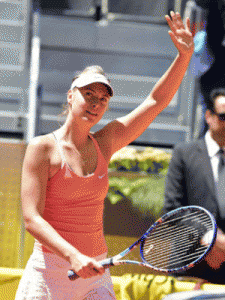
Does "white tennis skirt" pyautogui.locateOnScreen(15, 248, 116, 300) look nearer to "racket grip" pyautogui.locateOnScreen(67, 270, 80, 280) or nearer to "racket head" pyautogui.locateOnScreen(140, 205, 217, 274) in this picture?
"racket grip" pyautogui.locateOnScreen(67, 270, 80, 280)

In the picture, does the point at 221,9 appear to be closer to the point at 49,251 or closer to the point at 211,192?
the point at 211,192

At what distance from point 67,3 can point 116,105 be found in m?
1.68

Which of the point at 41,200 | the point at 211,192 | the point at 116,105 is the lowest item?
the point at 116,105

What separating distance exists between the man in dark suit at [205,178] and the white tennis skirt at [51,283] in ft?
3.00

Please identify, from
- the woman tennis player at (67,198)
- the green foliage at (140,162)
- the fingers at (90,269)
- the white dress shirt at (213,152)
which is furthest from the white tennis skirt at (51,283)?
the green foliage at (140,162)

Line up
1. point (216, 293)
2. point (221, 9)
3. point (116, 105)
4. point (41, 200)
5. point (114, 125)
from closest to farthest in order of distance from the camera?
point (216, 293), point (41, 200), point (114, 125), point (221, 9), point (116, 105)

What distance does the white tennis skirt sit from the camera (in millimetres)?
1650

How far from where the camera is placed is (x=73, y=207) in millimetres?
1662

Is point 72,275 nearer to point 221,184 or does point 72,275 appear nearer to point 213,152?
point 221,184

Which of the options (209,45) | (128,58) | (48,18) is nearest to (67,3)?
(48,18)

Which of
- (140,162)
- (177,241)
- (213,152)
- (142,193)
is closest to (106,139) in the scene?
(177,241)

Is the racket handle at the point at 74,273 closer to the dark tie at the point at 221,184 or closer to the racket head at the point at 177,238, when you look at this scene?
the racket head at the point at 177,238

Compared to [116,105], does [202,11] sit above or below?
above

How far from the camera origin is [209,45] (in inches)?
223
